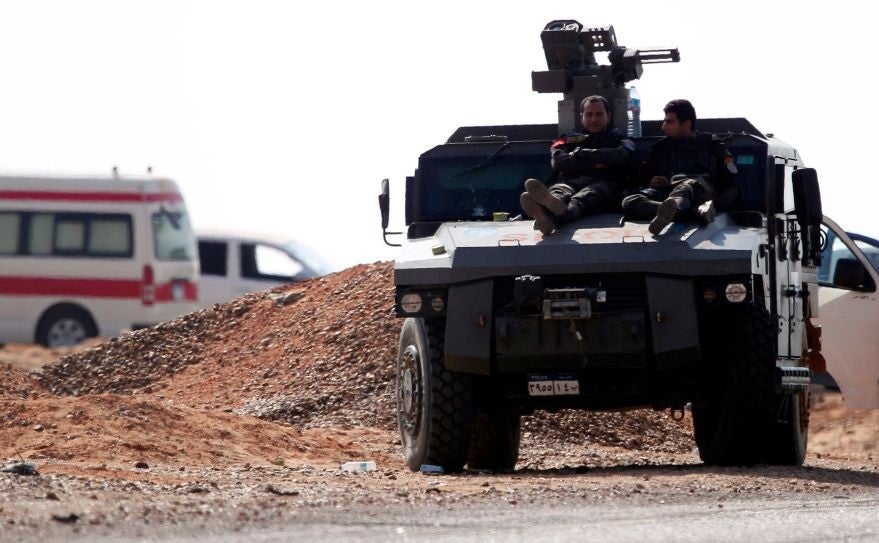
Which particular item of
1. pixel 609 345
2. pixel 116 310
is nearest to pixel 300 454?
pixel 609 345

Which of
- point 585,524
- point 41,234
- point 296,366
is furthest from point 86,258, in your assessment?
point 585,524

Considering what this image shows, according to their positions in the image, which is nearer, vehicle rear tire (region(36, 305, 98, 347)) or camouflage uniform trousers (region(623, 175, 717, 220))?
Result: camouflage uniform trousers (region(623, 175, 717, 220))

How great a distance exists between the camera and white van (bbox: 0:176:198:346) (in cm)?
2845

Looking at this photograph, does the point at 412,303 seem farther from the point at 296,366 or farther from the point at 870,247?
the point at 870,247

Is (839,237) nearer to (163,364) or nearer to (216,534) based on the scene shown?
(163,364)

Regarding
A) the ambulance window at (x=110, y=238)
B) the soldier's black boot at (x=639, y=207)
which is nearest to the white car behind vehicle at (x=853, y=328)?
the soldier's black boot at (x=639, y=207)

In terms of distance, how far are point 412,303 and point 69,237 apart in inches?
661

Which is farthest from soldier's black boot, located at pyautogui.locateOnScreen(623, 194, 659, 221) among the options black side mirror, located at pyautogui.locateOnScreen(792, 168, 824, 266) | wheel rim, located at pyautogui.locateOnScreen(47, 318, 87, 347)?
wheel rim, located at pyautogui.locateOnScreen(47, 318, 87, 347)

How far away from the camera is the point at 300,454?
15797mm

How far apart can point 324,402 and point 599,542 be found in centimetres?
1056

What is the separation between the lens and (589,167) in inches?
526

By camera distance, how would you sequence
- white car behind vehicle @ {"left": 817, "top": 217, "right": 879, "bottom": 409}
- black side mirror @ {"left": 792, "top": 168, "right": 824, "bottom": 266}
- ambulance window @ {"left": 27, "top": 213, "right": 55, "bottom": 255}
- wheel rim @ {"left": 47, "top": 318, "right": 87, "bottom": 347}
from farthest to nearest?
ambulance window @ {"left": 27, "top": 213, "right": 55, "bottom": 255} → wheel rim @ {"left": 47, "top": 318, "right": 87, "bottom": 347} → white car behind vehicle @ {"left": 817, "top": 217, "right": 879, "bottom": 409} → black side mirror @ {"left": 792, "top": 168, "right": 824, "bottom": 266}

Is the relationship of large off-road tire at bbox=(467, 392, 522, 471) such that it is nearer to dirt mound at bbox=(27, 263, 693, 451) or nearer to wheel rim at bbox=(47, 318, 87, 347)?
dirt mound at bbox=(27, 263, 693, 451)

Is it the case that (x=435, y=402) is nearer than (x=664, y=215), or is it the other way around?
(x=664, y=215)
